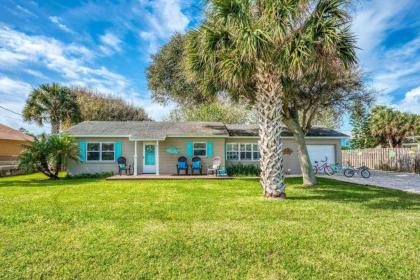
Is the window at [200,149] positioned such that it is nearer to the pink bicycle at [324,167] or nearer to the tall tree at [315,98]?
the tall tree at [315,98]

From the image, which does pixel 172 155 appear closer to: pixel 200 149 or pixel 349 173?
pixel 200 149

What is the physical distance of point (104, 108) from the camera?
3397 centimetres

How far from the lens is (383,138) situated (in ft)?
88.2

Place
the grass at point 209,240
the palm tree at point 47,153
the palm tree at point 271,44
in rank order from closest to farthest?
the grass at point 209,240 < the palm tree at point 271,44 < the palm tree at point 47,153

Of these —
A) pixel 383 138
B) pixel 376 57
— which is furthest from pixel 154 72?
pixel 383 138

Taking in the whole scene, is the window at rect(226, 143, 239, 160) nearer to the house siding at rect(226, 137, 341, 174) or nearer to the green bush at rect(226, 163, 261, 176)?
the house siding at rect(226, 137, 341, 174)

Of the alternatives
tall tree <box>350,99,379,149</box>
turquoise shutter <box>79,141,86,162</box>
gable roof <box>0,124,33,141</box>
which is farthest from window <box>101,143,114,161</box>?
tall tree <box>350,99,379,149</box>

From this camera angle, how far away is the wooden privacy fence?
64.2 ft

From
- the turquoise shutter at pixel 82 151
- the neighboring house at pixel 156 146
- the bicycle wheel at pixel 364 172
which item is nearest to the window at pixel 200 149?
the neighboring house at pixel 156 146

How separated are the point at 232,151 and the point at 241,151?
0.65 metres

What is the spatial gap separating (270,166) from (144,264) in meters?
5.91

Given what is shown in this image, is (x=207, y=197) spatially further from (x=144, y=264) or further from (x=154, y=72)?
(x=154, y=72)

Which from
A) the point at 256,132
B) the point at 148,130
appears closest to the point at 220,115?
the point at 256,132

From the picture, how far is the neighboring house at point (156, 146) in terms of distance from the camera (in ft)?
60.2
